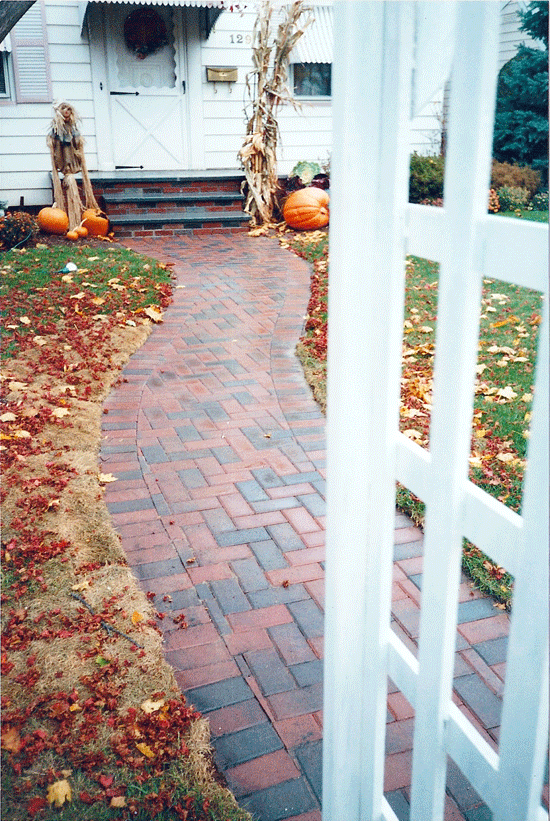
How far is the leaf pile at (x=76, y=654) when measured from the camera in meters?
2.01

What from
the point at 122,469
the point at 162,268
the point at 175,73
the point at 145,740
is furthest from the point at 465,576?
the point at 175,73

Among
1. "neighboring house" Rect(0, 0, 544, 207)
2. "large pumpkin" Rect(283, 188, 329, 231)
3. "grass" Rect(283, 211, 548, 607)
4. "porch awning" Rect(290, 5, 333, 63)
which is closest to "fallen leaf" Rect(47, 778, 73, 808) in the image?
"grass" Rect(283, 211, 548, 607)

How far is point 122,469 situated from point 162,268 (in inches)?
181

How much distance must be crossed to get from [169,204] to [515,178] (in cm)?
564

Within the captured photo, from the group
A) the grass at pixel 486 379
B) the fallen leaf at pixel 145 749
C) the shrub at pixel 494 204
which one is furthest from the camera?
the shrub at pixel 494 204

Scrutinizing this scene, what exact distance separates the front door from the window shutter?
3.21 feet

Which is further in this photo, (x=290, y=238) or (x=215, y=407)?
(x=290, y=238)

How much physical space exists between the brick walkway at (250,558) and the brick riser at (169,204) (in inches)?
189

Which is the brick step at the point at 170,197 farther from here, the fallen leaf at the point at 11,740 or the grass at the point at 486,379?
the fallen leaf at the point at 11,740

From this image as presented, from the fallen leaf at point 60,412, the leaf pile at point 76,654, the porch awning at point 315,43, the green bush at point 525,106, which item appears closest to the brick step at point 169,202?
the porch awning at point 315,43

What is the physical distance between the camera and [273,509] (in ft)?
11.6

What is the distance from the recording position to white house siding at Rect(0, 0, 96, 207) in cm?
1061

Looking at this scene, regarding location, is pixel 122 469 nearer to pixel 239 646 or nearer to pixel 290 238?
pixel 239 646

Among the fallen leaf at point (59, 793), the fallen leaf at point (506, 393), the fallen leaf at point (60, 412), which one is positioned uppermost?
the fallen leaf at point (506, 393)
